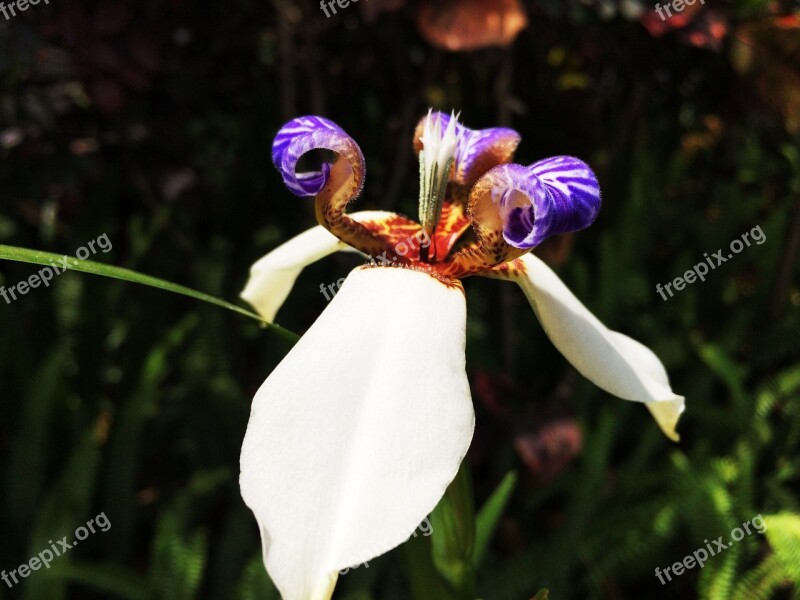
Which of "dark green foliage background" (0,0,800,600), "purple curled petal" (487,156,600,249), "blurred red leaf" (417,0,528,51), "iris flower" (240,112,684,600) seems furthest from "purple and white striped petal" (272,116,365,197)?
"dark green foliage background" (0,0,800,600)

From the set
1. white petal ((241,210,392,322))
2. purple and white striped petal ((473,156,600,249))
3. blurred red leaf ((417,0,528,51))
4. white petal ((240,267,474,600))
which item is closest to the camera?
white petal ((240,267,474,600))

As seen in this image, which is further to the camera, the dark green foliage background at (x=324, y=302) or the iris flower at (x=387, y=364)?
the dark green foliage background at (x=324, y=302)

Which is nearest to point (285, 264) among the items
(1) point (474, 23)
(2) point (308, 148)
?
(2) point (308, 148)

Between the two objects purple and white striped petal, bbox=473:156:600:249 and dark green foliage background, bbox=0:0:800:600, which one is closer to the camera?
purple and white striped petal, bbox=473:156:600:249

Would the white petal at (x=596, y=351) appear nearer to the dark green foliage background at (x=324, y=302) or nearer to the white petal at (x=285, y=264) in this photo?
the white petal at (x=285, y=264)

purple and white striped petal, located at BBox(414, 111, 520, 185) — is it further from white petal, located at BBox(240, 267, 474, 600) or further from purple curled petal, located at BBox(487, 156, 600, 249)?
white petal, located at BBox(240, 267, 474, 600)

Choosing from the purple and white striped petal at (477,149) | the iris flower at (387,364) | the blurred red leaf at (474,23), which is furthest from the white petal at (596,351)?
the blurred red leaf at (474,23)

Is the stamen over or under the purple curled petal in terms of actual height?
over
